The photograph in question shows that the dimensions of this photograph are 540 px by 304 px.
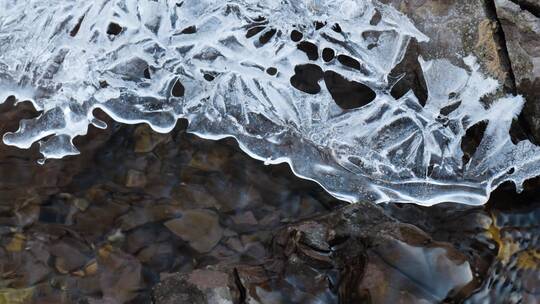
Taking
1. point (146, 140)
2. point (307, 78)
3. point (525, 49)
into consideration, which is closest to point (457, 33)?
point (525, 49)

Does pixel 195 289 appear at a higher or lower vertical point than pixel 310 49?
lower

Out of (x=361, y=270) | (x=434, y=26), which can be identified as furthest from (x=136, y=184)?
(x=434, y=26)

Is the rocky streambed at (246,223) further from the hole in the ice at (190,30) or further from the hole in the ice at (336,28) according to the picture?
the hole in the ice at (190,30)

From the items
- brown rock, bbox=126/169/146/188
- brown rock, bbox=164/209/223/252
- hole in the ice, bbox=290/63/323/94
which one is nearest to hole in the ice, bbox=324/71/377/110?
hole in the ice, bbox=290/63/323/94

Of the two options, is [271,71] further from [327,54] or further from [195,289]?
[195,289]

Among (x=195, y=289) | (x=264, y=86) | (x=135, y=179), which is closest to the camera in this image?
(x=195, y=289)

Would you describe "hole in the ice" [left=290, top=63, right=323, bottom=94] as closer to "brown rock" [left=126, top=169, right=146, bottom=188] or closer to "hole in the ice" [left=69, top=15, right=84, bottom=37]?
"brown rock" [left=126, top=169, right=146, bottom=188]
